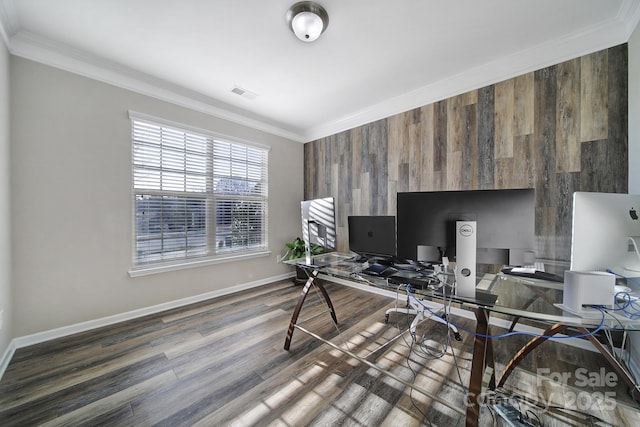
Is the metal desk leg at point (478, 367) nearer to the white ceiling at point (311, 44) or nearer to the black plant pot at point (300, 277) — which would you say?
the white ceiling at point (311, 44)

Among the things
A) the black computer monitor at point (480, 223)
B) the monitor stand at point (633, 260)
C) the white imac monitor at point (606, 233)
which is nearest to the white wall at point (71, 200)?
the black computer monitor at point (480, 223)

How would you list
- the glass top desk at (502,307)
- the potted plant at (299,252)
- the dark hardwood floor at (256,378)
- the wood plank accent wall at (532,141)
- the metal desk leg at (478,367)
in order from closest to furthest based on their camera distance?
the glass top desk at (502,307) → the metal desk leg at (478,367) → the dark hardwood floor at (256,378) → the wood plank accent wall at (532,141) → the potted plant at (299,252)

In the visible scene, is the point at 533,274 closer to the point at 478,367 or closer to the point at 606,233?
the point at 606,233

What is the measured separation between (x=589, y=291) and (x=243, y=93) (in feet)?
11.7

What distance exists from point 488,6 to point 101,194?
3.97 meters

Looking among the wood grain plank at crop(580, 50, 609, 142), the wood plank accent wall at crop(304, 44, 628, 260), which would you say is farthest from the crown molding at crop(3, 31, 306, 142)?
the wood grain plank at crop(580, 50, 609, 142)

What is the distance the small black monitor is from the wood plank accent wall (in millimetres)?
894

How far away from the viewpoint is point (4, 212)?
188 centimetres

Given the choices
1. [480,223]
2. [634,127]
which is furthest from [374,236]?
[634,127]

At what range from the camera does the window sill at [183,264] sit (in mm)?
2679

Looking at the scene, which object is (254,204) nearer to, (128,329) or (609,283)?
(128,329)

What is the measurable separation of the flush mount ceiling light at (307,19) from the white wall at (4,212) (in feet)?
7.81

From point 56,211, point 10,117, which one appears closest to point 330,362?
point 56,211

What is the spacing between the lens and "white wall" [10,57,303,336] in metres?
2.08
